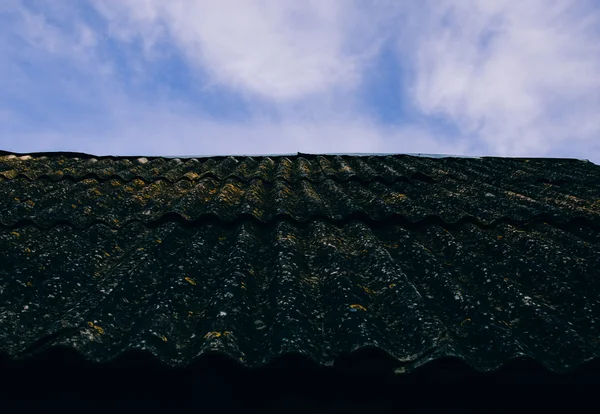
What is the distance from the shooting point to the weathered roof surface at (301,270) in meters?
1.57

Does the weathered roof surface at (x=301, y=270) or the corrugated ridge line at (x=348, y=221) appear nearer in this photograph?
the weathered roof surface at (x=301, y=270)

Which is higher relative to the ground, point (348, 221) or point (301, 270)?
point (348, 221)

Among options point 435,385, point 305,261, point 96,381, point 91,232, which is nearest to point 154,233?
point 91,232

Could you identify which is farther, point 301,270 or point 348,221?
point 348,221

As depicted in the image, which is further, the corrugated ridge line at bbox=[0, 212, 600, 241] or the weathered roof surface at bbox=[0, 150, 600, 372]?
the corrugated ridge line at bbox=[0, 212, 600, 241]

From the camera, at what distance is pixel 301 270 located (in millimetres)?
2158

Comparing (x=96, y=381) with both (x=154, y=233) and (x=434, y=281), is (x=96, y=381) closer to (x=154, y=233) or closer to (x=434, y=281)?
(x=154, y=233)

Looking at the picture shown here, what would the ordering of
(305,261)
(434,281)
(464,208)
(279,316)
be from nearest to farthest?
(279,316), (434,281), (305,261), (464,208)

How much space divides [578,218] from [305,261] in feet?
5.93

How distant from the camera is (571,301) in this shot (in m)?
1.90

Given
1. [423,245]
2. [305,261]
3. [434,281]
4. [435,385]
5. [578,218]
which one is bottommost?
[435,385]

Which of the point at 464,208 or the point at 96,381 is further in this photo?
the point at 464,208

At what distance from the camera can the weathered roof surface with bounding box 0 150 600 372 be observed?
157 centimetres

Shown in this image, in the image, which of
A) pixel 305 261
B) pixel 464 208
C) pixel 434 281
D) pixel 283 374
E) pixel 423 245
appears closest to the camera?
pixel 283 374
